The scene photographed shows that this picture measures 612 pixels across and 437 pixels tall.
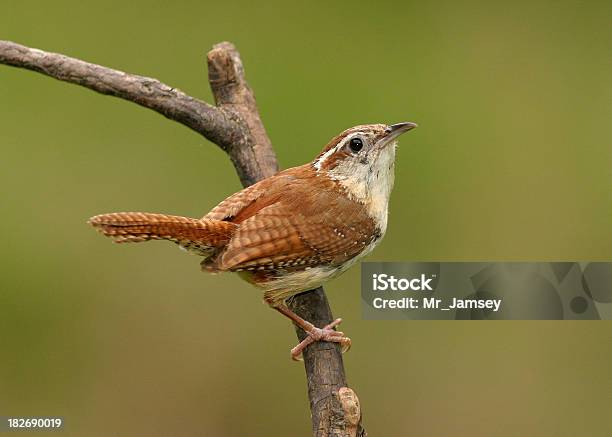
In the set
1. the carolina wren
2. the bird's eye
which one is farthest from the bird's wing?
the bird's eye

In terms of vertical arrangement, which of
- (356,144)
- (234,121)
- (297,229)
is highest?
(234,121)

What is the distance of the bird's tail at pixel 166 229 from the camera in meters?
3.17

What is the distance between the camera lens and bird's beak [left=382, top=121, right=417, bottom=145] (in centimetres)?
342

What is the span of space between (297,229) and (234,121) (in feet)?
2.39

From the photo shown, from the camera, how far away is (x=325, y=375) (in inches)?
131

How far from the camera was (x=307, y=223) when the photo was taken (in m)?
3.49

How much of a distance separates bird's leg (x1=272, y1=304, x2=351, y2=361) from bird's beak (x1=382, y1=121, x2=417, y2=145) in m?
0.72

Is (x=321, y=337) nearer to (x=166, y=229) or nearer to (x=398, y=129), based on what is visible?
(x=166, y=229)

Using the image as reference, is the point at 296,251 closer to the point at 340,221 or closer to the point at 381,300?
the point at 340,221

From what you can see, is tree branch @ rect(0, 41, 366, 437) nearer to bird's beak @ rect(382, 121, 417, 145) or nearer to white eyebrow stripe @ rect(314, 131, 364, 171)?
white eyebrow stripe @ rect(314, 131, 364, 171)

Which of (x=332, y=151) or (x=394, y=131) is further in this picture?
(x=332, y=151)

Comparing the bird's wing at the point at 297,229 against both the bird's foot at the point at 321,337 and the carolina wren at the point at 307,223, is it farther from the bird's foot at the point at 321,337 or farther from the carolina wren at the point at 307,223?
the bird's foot at the point at 321,337

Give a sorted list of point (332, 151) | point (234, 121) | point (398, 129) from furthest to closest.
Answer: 1. point (234, 121)
2. point (332, 151)
3. point (398, 129)

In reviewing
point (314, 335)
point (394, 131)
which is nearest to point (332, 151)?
point (394, 131)
